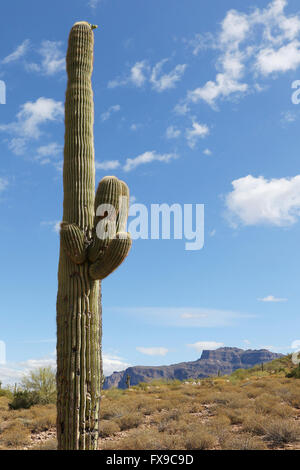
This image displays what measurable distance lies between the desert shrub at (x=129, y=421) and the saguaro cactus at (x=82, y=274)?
283 inches

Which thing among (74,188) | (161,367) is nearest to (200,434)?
(74,188)

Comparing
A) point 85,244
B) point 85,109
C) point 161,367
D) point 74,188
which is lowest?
point 161,367

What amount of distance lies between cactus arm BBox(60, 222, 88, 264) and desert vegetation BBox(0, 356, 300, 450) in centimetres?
585

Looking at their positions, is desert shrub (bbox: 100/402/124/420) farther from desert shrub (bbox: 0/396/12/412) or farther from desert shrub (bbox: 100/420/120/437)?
desert shrub (bbox: 0/396/12/412)

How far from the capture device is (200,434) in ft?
38.0

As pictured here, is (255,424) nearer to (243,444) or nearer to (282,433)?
(282,433)

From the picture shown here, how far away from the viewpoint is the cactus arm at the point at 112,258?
7.73m

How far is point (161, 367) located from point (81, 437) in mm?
169833

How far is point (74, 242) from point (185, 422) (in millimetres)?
8386

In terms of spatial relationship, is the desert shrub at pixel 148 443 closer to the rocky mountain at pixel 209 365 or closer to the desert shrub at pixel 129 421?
the desert shrub at pixel 129 421

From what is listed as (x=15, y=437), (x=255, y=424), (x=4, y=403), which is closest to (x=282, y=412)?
(x=255, y=424)

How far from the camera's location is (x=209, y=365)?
575 ft
